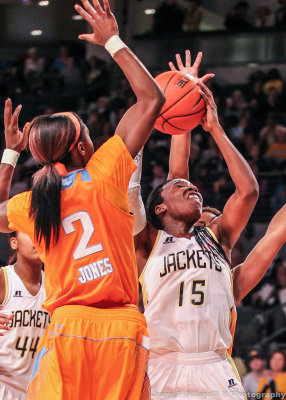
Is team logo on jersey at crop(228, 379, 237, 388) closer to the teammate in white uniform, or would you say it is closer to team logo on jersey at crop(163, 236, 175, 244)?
team logo on jersey at crop(163, 236, 175, 244)

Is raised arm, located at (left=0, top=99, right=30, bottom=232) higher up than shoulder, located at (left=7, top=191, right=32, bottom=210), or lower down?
higher up

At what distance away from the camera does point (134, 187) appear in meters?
3.73

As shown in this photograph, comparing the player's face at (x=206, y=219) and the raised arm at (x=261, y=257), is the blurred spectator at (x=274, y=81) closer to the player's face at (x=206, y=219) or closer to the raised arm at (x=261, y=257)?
the player's face at (x=206, y=219)

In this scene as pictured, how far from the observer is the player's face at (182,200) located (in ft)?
13.1

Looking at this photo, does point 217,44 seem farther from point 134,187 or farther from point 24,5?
point 134,187

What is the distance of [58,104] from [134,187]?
430 inches

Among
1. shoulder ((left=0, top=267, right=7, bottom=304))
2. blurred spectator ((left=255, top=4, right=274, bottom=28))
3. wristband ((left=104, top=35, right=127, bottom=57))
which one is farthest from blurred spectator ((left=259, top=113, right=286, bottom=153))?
wristband ((left=104, top=35, right=127, bottom=57))

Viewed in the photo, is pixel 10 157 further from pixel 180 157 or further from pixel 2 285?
pixel 2 285

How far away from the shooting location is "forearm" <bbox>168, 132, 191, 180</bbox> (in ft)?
14.5

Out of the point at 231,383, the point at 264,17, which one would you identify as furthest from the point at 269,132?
the point at 231,383

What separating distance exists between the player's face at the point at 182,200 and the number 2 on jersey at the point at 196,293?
1.19ft

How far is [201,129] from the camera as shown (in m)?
12.8

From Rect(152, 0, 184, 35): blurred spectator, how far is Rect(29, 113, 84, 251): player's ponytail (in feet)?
40.4

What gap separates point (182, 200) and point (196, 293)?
528 millimetres
